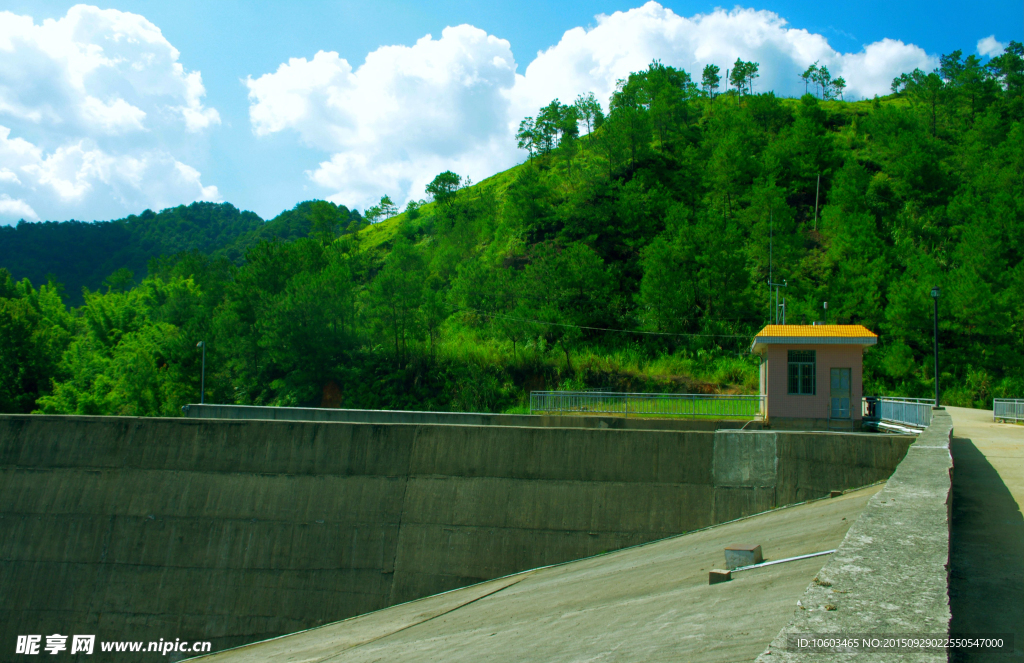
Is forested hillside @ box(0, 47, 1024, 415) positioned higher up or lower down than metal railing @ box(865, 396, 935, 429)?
higher up

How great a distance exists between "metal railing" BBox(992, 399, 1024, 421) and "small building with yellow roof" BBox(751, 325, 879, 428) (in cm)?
549

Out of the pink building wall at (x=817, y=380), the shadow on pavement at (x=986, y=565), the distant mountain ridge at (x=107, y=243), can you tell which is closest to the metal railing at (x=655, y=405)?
the pink building wall at (x=817, y=380)

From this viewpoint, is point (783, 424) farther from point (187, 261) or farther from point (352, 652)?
point (187, 261)

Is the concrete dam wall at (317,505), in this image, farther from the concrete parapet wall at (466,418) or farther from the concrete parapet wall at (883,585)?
the concrete parapet wall at (883,585)

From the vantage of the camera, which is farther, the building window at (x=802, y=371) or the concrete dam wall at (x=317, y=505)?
the building window at (x=802, y=371)

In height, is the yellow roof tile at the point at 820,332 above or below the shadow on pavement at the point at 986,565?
above

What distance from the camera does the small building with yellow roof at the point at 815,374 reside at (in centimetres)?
1930

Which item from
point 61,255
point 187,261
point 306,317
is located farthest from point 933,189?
point 61,255

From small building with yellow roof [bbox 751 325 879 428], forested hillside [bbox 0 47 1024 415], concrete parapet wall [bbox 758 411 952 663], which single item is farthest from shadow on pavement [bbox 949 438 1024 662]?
forested hillside [bbox 0 47 1024 415]

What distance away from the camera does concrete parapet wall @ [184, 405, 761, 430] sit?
1948 centimetres

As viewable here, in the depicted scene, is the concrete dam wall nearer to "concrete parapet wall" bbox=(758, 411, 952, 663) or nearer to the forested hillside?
"concrete parapet wall" bbox=(758, 411, 952, 663)

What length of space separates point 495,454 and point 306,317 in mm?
35831

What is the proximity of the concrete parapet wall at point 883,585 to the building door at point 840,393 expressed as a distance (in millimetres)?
16605

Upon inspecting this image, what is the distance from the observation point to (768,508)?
11.6 m
